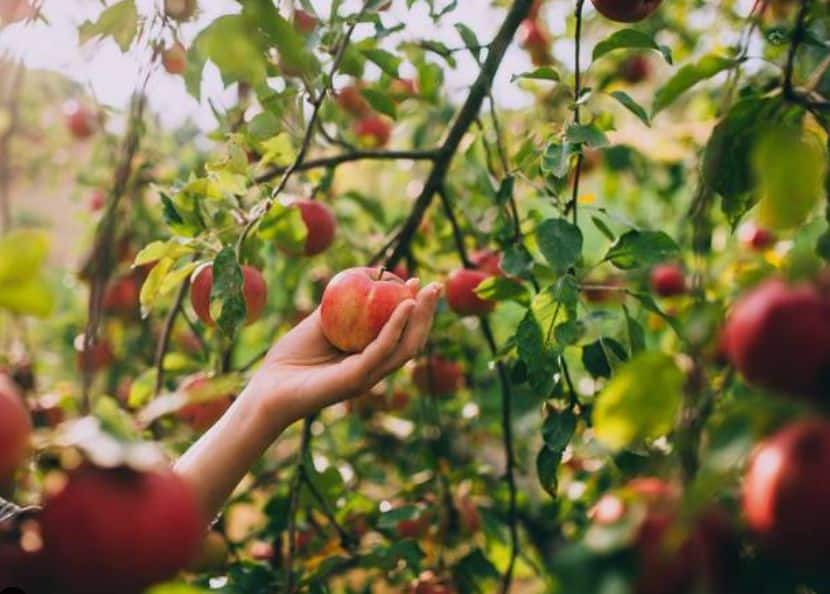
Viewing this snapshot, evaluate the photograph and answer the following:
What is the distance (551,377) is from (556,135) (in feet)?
1.08

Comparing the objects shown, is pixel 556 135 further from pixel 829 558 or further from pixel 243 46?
pixel 829 558

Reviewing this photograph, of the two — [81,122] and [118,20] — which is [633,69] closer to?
[81,122]

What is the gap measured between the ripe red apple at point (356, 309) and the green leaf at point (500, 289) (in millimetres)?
140

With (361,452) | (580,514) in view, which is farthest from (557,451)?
(361,452)

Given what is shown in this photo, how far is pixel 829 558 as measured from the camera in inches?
18.0

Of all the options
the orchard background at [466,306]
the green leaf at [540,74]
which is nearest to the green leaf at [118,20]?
the orchard background at [466,306]

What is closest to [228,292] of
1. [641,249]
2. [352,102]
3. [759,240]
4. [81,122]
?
[641,249]

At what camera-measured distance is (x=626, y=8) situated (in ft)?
3.87

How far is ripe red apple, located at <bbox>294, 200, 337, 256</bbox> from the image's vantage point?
162 cm

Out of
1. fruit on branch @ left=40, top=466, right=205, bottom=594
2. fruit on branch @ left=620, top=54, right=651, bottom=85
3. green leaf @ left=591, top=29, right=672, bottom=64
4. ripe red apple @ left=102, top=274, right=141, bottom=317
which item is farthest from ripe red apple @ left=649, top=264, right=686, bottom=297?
fruit on branch @ left=40, top=466, right=205, bottom=594

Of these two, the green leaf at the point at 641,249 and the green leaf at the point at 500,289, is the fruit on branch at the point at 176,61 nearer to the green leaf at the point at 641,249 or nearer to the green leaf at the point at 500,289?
the green leaf at the point at 500,289

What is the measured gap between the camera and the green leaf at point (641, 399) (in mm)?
512

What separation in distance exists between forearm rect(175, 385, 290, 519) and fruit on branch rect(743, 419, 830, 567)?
735 mm

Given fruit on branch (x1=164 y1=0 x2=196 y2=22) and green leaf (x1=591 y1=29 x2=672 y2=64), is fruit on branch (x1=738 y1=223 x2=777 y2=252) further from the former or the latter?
fruit on branch (x1=164 y1=0 x2=196 y2=22)
